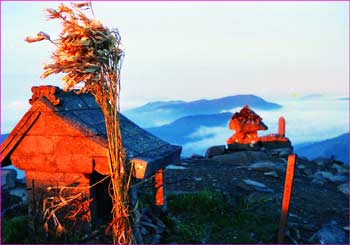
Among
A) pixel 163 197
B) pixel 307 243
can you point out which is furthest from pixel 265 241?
pixel 163 197

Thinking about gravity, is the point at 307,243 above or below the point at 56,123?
below

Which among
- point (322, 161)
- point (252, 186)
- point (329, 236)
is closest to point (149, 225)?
point (329, 236)

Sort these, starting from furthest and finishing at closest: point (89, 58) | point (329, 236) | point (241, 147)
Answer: point (241, 147), point (329, 236), point (89, 58)

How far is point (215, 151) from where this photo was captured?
17422 millimetres

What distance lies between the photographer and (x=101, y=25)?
4621 millimetres

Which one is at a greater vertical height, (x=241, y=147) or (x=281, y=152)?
(x=241, y=147)

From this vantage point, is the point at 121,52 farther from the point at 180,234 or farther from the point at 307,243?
the point at 307,243

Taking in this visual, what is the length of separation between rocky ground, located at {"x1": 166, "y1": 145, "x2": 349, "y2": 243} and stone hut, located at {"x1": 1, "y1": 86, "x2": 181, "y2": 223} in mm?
3740

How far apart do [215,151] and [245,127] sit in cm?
216

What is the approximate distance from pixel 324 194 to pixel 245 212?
4.13m

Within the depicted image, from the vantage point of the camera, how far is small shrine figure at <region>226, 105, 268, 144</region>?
18656 millimetres

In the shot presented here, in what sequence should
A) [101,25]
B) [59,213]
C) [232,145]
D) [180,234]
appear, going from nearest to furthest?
[101,25]
[59,213]
[180,234]
[232,145]

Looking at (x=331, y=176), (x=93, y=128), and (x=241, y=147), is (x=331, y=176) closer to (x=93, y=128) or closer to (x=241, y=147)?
(x=241, y=147)

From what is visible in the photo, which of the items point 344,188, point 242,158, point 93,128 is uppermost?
point 93,128
